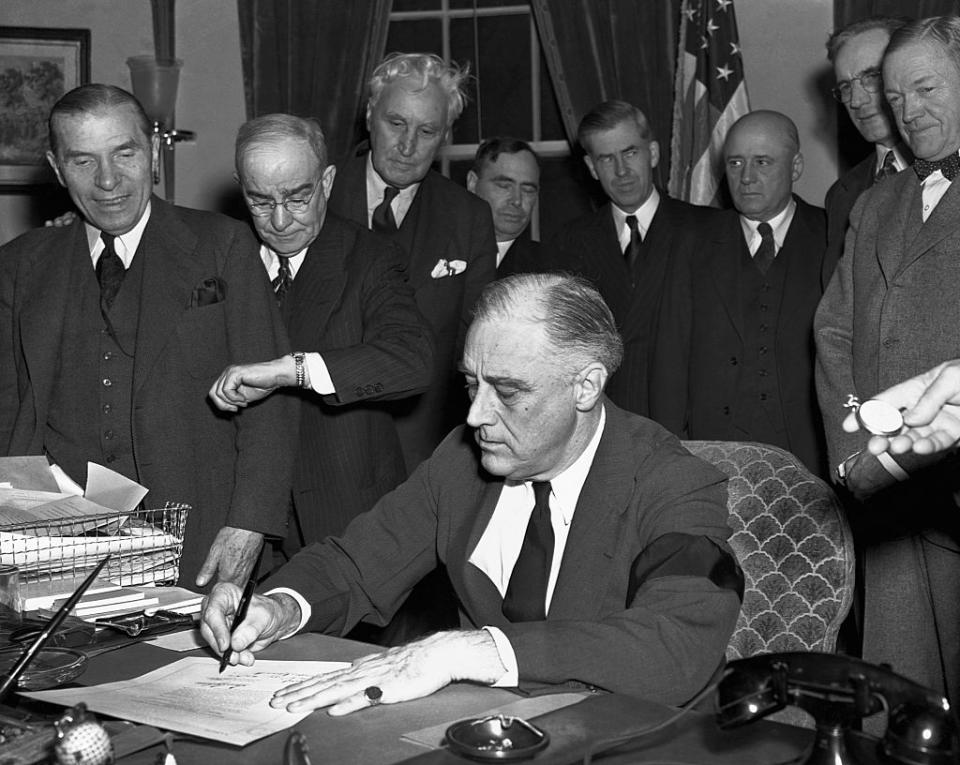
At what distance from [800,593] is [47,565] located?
146 cm

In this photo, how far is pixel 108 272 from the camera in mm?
2971

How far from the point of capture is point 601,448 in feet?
7.48

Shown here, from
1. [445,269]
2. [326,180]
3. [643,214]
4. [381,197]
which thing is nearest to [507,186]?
[643,214]

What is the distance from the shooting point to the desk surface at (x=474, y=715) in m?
1.53

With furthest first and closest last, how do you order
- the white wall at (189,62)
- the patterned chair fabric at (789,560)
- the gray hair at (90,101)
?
1. the white wall at (189,62)
2. the gray hair at (90,101)
3. the patterned chair fabric at (789,560)

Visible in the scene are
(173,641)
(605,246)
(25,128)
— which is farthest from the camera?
(25,128)

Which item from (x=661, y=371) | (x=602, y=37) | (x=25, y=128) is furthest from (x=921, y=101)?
(x=25, y=128)

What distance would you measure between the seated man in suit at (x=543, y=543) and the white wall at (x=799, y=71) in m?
4.33

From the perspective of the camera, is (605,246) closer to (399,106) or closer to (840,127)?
(399,106)

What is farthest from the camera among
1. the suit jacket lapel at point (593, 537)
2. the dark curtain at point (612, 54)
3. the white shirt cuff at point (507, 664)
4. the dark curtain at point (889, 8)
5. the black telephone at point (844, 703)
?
the dark curtain at point (612, 54)

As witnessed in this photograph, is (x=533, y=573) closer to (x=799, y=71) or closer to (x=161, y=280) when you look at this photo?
(x=161, y=280)

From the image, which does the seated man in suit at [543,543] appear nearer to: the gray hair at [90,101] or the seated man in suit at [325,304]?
the seated man in suit at [325,304]

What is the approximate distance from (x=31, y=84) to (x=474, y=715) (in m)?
6.25

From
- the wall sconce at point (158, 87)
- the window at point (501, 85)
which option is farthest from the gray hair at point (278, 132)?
the window at point (501, 85)
